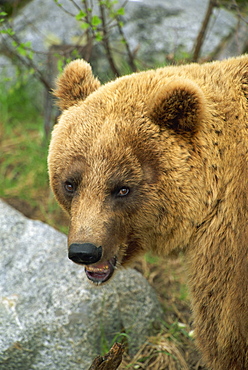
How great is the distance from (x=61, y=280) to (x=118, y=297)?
572 mm

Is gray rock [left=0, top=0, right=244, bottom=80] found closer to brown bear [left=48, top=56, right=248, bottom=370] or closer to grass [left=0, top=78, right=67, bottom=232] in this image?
grass [left=0, top=78, right=67, bottom=232]

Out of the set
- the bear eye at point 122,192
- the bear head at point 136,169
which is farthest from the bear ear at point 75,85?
the bear eye at point 122,192

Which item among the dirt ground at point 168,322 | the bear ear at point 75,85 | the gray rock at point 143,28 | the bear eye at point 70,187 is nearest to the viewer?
the bear eye at point 70,187

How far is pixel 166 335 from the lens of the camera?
4383 mm

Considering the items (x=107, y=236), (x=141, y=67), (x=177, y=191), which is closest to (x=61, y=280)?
(x=107, y=236)

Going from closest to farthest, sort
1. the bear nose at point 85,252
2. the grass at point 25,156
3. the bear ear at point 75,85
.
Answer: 1. the bear nose at point 85,252
2. the bear ear at point 75,85
3. the grass at point 25,156

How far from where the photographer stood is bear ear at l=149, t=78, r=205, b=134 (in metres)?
2.88

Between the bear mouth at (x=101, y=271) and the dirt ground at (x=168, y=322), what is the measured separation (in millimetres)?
584

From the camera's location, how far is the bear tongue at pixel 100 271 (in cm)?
323

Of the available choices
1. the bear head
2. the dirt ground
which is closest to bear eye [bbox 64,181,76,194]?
the bear head

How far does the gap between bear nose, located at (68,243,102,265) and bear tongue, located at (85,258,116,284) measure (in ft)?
1.23

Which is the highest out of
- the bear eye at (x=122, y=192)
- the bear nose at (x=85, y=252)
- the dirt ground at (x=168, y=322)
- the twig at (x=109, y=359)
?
the bear eye at (x=122, y=192)

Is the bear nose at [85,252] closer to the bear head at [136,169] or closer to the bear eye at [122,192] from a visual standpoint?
the bear head at [136,169]

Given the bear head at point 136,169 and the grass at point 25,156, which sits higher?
the bear head at point 136,169
